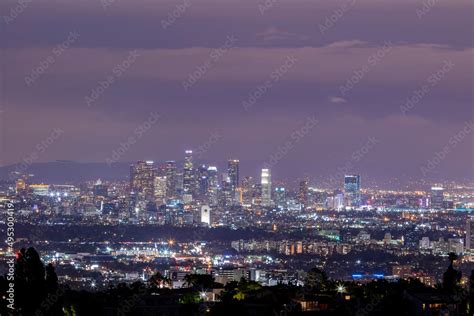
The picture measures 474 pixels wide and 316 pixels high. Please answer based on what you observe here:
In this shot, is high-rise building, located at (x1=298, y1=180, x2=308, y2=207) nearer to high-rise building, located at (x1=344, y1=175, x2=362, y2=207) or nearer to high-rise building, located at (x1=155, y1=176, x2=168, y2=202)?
high-rise building, located at (x1=344, y1=175, x2=362, y2=207)

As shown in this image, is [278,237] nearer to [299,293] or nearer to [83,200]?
[83,200]

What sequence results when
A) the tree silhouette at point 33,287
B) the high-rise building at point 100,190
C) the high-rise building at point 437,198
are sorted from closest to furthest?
the tree silhouette at point 33,287, the high-rise building at point 100,190, the high-rise building at point 437,198

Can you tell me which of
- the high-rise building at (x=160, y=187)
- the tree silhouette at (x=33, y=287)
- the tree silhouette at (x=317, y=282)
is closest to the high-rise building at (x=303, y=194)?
the high-rise building at (x=160, y=187)

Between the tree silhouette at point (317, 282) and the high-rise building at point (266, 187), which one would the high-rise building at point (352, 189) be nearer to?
the high-rise building at point (266, 187)

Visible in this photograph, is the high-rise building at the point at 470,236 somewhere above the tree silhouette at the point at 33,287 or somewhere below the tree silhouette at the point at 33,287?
above

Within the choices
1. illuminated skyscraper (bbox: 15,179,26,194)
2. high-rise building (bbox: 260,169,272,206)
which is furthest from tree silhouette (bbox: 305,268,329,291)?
high-rise building (bbox: 260,169,272,206)

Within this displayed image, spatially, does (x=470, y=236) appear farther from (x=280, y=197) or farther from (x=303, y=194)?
(x=280, y=197)
